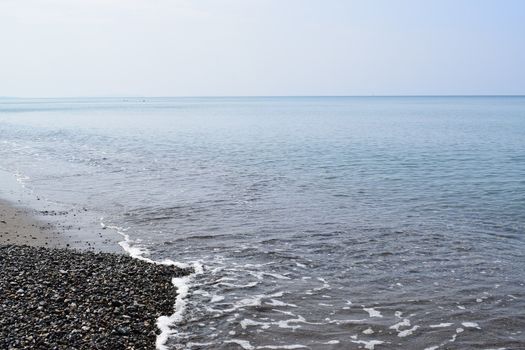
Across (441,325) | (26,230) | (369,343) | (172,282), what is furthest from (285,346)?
(26,230)

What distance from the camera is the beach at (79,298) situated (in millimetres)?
10719

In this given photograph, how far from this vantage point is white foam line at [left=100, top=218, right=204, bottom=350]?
1162 centimetres

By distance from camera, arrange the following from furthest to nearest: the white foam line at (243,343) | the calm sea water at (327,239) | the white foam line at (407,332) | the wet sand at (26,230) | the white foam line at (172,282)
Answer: the wet sand at (26,230) → the calm sea water at (327,239) → the white foam line at (407,332) → the white foam line at (172,282) → the white foam line at (243,343)

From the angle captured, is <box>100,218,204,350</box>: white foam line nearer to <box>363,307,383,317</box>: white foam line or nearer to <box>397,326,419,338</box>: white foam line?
<box>363,307,383,317</box>: white foam line

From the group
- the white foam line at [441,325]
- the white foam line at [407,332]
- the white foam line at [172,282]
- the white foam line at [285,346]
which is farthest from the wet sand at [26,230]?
the white foam line at [441,325]

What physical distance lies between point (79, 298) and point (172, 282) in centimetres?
301

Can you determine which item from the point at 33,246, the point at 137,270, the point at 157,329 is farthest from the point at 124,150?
the point at 157,329

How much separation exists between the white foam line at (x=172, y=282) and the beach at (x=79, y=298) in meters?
0.16

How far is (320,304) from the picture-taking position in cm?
1389

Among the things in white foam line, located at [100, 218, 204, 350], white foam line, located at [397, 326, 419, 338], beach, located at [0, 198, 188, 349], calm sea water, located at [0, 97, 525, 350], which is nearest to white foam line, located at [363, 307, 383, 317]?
calm sea water, located at [0, 97, 525, 350]

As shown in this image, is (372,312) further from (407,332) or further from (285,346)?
(285,346)

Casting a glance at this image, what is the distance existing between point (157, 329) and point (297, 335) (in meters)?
3.42

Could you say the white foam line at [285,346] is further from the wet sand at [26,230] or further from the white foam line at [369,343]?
the wet sand at [26,230]

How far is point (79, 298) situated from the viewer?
Answer: 12.7 m
